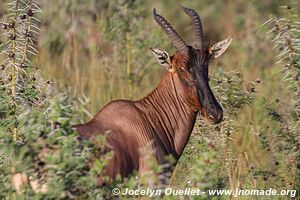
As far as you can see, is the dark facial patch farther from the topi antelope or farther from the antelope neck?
the antelope neck

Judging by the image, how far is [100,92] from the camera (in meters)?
12.2

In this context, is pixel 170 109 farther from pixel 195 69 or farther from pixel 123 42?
pixel 123 42

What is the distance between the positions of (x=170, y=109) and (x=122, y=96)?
137 inches

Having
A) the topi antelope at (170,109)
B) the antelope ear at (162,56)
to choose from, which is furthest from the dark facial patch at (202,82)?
the antelope ear at (162,56)

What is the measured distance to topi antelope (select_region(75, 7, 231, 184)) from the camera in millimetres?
7773

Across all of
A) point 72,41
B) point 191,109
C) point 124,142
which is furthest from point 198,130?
point 72,41

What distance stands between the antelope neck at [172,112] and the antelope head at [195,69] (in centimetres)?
10

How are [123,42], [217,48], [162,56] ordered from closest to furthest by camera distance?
[162,56] → [217,48] → [123,42]

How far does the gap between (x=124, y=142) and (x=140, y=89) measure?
17.4 feet

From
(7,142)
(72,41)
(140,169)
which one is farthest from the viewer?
(72,41)

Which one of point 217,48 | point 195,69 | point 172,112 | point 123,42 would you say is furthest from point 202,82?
point 123,42

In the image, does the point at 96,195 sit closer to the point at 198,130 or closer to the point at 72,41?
the point at 198,130

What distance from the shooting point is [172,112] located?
8.52 meters

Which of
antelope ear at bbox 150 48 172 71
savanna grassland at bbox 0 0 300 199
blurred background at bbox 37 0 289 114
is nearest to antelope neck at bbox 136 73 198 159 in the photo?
antelope ear at bbox 150 48 172 71
